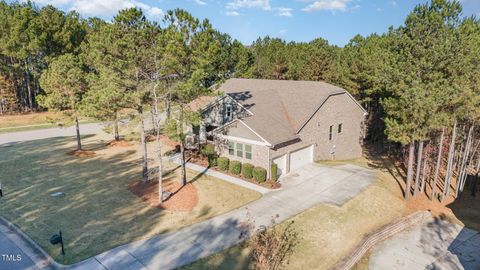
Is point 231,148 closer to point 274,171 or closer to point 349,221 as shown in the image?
point 274,171

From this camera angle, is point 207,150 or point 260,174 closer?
point 260,174

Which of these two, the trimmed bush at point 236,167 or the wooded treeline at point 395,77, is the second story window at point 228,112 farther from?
the wooded treeline at point 395,77

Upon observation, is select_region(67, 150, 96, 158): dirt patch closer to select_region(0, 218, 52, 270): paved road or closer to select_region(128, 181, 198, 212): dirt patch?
select_region(128, 181, 198, 212): dirt patch

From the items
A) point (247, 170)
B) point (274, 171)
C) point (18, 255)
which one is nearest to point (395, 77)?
point (274, 171)

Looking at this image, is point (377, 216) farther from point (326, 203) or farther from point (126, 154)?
point (126, 154)

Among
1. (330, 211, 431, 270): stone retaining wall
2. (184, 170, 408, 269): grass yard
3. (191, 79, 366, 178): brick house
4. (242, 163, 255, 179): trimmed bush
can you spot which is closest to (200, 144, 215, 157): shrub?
(191, 79, 366, 178): brick house

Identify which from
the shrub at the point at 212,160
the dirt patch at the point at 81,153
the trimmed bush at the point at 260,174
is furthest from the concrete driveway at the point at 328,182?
the dirt patch at the point at 81,153
